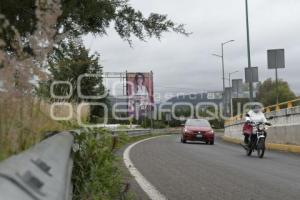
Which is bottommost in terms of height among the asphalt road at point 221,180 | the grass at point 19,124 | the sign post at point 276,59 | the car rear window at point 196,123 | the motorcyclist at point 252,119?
the asphalt road at point 221,180

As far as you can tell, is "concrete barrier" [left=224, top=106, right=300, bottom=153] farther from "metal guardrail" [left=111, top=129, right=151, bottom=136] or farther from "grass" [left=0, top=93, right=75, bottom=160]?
"grass" [left=0, top=93, right=75, bottom=160]

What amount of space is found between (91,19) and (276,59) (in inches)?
829

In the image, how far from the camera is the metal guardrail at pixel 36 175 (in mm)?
2506

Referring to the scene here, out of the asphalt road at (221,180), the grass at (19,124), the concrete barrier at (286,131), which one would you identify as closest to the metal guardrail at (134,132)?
the asphalt road at (221,180)

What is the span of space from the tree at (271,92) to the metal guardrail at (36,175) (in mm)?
135126

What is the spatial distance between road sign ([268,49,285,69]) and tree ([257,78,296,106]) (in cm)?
10919

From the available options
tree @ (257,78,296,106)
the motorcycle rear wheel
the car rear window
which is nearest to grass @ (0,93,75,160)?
the motorcycle rear wheel

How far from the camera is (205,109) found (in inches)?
4916

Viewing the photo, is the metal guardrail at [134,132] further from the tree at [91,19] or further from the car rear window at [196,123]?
the car rear window at [196,123]

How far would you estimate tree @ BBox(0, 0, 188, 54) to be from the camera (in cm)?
736

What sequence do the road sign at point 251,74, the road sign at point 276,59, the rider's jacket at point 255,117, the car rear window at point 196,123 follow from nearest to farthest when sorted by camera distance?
the rider's jacket at point 255,117 → the road sign at point 276,59 → the car rear window at point 196,123 → the road sign at point 251,74

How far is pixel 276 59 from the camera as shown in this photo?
28844 mm

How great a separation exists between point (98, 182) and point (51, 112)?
33.5 inches

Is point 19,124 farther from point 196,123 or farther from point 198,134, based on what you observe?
point 196,123
